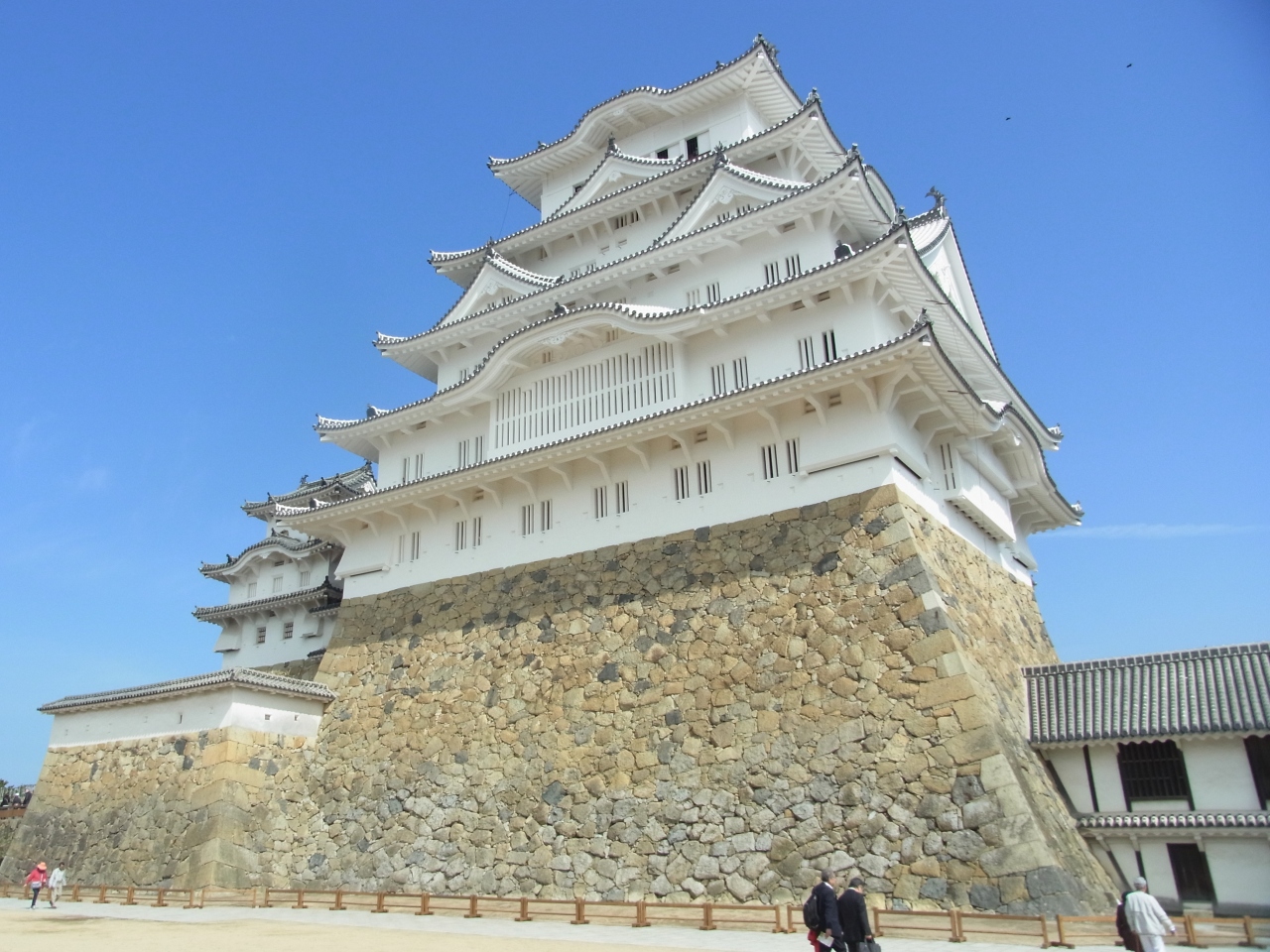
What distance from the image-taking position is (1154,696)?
1375 centimetres

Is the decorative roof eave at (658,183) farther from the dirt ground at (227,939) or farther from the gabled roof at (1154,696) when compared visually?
the dirt ground at (227,939)

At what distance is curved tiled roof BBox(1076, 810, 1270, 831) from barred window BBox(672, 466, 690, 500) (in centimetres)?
778

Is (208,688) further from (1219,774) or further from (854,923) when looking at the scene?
(1219,774)

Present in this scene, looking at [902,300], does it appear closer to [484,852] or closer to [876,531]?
[876,531]

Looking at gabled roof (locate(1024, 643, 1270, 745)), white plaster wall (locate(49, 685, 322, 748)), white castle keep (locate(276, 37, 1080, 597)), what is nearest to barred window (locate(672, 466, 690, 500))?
white castle keep (locate(276, 37, 1080, 597))

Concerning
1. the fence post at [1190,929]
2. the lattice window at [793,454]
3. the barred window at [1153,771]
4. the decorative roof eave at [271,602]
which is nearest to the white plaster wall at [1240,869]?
the barred window at [1153,771]

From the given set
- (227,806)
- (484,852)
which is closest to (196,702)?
(227,806)

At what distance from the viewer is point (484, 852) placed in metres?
14.5

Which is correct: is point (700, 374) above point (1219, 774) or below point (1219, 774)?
above

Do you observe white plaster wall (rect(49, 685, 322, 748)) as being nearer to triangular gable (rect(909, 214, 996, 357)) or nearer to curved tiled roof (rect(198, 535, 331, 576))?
curved tiled roof (rect(198, 535, 331, 576))

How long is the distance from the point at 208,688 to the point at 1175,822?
16.0m

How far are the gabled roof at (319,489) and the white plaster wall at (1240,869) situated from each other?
73.4 ft

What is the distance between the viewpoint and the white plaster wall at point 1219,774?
12.5 m

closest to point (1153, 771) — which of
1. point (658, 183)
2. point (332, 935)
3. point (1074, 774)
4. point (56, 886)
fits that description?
point (1074, 774)
